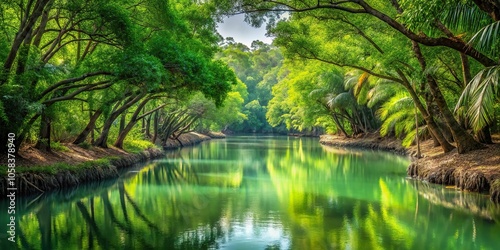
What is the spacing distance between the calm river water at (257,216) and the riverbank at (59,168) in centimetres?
44

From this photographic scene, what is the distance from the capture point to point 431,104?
17.4 metres

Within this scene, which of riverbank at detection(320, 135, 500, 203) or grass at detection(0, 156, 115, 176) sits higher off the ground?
grass at detection(0, 156, 115, 176)

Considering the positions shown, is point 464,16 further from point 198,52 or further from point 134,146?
point 134,146

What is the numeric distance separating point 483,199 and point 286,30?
26.8 ft

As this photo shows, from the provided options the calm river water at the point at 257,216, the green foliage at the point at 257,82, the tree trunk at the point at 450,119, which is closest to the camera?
the calm river water at the point at 257,216

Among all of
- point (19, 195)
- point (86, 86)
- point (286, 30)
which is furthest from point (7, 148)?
point (286, 30)

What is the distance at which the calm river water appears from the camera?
26.4ft

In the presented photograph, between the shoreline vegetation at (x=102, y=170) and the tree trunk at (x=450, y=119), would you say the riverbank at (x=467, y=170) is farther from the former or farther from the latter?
the tree trunk at (x=450, y=119)

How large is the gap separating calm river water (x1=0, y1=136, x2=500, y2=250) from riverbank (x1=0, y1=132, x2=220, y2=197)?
0.44 m

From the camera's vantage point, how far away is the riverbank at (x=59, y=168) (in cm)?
1227

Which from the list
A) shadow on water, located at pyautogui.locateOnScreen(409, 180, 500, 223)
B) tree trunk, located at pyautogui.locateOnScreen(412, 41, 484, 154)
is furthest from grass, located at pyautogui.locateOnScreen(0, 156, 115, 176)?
tree trunk, located at pyautogui.locateOnScreen(412, 41, 484, 154)

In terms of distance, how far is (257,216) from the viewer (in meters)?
10.3

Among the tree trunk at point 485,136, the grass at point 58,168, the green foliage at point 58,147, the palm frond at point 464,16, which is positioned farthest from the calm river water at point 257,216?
the palm frond at point 464,16

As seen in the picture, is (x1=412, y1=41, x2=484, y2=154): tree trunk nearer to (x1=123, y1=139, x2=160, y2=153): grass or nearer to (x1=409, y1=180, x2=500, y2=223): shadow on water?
(x1=409, y1=180, x2=500, y2=223): shadow on water
